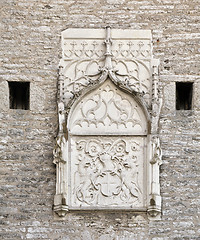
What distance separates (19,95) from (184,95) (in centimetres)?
208

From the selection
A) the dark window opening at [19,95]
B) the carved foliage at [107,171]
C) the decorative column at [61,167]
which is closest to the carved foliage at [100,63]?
the decorative column at [61,167]

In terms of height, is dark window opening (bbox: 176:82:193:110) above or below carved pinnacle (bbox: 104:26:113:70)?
below

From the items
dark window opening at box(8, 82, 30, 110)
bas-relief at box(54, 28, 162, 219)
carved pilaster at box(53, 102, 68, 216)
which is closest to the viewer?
carved pilaster at box(53, 102, 68, 216)

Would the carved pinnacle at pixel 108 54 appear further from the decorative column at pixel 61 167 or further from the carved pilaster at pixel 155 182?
the carved pilaster at pixel 155 182

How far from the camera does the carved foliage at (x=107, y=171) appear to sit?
991 centimetres

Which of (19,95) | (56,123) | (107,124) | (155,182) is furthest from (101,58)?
(155,182)

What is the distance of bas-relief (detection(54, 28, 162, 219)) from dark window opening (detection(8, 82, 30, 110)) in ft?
1.64

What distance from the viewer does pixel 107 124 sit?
10.2 meters

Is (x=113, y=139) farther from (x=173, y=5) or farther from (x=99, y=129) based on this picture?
(x=173, y=5)

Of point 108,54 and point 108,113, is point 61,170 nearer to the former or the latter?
point 108,113

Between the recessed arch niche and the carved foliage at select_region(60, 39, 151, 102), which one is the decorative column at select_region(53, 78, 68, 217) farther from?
the carved foliage at select_region(60, 39, 151, 102)

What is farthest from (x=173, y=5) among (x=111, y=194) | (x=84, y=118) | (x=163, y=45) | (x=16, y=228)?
(x=16, y=228)

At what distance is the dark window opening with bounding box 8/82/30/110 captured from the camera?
1044 centimetres

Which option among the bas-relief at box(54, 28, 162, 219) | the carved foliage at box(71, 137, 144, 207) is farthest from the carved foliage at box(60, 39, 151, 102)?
the carved foliage at box(71, 137, 144, 207)
